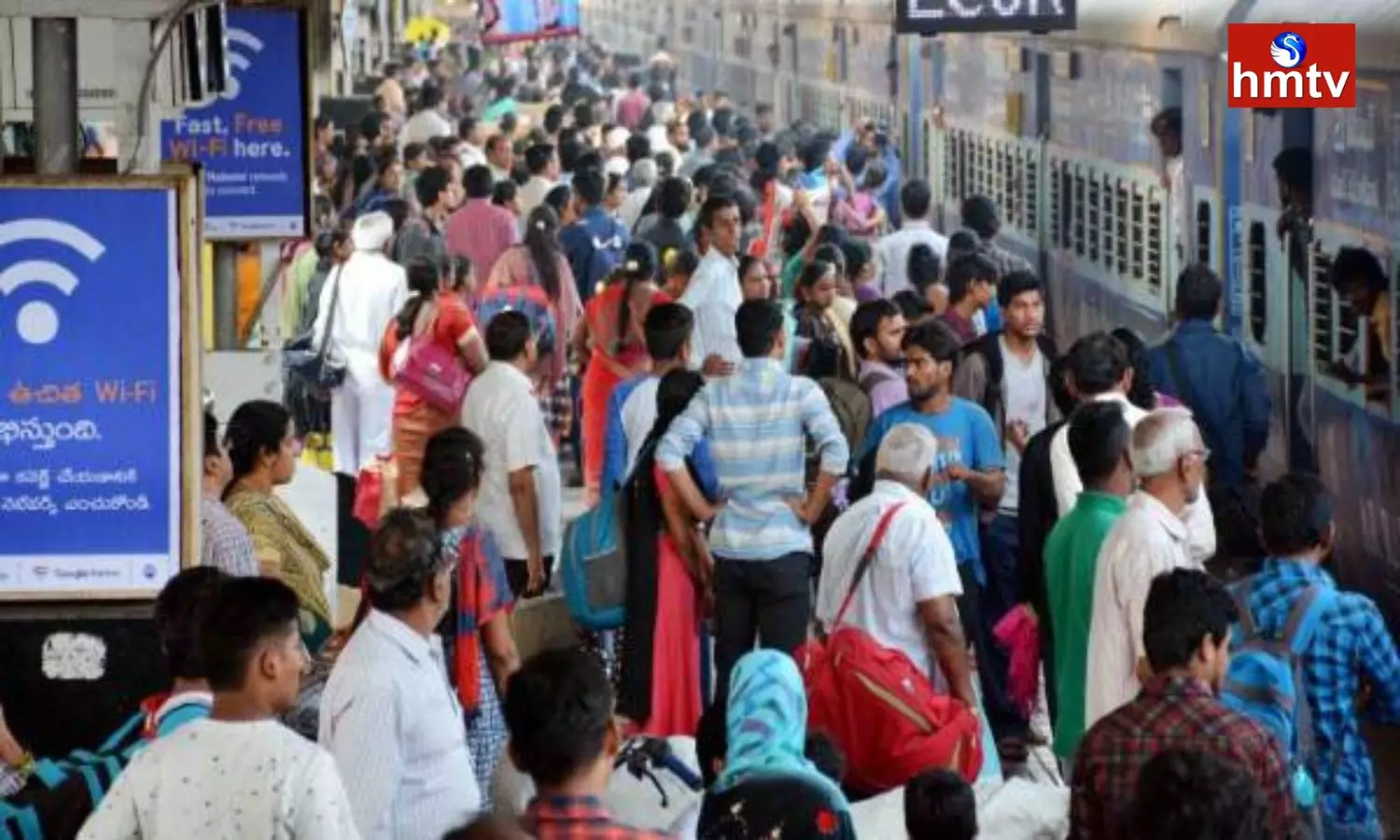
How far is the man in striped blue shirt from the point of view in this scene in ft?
33.6

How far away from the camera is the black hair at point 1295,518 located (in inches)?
304

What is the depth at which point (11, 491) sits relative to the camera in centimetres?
746

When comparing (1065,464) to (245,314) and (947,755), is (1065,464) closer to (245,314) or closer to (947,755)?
(947,755)

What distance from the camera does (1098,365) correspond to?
9.76 meters

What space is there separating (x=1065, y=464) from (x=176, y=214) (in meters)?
3.27

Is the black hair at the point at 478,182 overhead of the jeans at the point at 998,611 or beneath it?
overhead

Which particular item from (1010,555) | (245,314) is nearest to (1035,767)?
(1010,555)

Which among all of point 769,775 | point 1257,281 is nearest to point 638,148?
point 1257,281

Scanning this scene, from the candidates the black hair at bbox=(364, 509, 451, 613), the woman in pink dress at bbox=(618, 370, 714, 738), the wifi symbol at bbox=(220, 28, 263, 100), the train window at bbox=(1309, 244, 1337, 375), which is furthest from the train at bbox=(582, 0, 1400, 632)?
the black hair at bbox=(364, 509, 451, 613)

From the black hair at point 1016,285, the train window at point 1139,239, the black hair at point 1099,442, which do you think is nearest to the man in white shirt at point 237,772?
the black hair at point 1099,442

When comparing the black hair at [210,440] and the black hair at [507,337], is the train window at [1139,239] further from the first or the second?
the black hair at [210,440]

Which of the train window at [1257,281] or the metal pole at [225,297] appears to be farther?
the train window at [1257,281]

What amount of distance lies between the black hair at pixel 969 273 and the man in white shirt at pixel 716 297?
1.41 meters

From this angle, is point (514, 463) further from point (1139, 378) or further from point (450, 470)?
point (450, 470)
